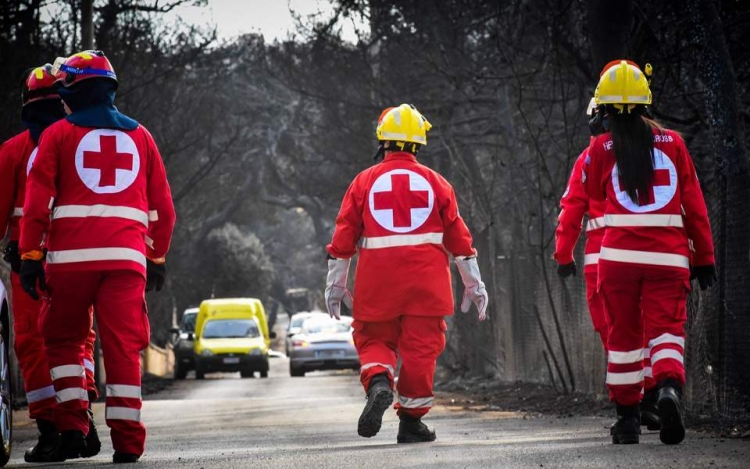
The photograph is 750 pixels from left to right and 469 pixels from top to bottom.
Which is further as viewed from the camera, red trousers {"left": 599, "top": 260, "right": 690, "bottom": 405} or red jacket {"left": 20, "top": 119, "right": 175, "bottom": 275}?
red trousers {"left": 599, "top": 260, "right": 690, "bottom": 405}

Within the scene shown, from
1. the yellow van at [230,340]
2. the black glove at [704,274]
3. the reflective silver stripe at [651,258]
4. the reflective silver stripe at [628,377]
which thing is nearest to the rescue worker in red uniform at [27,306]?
the reflective silver stripe at [628,377]

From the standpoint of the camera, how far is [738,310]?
388 inches

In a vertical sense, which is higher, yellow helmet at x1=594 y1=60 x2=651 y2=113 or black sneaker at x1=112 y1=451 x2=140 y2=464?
→ yellow helmet at x1=594 y1=60 x2=651 y2=113

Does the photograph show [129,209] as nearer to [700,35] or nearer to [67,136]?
[67,136]

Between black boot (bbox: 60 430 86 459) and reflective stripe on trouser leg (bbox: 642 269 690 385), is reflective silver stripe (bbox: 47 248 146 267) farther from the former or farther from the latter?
reflective stripe on trouser leg (bbox: 642 269 690 385)

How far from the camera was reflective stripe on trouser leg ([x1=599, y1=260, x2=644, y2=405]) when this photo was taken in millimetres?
7883

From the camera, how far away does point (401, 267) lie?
878 cm

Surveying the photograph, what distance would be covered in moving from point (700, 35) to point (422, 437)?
12.7 feet

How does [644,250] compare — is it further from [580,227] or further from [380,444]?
[380,444]

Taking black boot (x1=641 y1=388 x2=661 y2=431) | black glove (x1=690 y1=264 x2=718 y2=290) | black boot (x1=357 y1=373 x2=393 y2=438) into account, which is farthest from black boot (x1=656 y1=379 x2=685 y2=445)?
black boot (x1=357 y1=373 x2=393 y2=438)

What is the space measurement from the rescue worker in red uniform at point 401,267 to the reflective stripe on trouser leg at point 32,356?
1.80m

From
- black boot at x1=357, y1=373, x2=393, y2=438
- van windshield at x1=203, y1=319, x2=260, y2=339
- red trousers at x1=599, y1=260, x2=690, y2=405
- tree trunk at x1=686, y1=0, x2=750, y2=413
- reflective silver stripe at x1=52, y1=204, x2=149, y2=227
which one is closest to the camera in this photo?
reflective silver stripe at x1=52, y1=204, x2=149, y2=227

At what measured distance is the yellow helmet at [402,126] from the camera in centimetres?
912

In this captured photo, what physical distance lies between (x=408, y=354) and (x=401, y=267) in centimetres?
51
